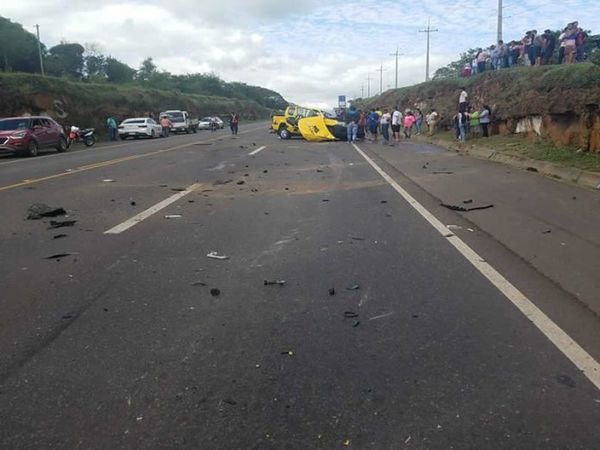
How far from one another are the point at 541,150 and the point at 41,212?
13.9 meters

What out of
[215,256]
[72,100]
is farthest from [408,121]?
[215,256]

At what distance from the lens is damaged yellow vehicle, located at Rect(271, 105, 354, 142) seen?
30.3m

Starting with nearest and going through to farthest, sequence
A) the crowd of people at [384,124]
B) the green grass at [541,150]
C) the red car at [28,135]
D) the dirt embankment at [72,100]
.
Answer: the green grass at [541,150], the red car at [28,135], the crowd of people at [384,124], the dirt embankment at [72,100]

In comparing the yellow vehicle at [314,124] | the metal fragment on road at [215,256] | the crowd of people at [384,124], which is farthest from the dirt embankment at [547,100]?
the metal fragment on road at [215,256]

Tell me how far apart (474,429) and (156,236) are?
551 centimetres

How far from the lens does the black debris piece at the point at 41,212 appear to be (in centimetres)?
897

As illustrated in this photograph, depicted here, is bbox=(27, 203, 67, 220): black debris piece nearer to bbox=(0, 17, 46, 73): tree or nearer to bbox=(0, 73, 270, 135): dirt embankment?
bbox=(0, 73, 270, 135): dirt embankment

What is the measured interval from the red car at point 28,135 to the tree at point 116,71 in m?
78.6

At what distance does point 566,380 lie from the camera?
3.46 meters

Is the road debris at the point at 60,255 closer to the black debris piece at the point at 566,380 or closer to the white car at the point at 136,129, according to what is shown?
the black debris piece at the point at 566,380

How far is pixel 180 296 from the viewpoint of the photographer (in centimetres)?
509

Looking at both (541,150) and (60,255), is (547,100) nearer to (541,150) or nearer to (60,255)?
(541,150)

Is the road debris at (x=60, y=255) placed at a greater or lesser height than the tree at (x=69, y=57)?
lesser

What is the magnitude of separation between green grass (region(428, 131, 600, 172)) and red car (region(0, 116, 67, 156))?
60.1 ft
